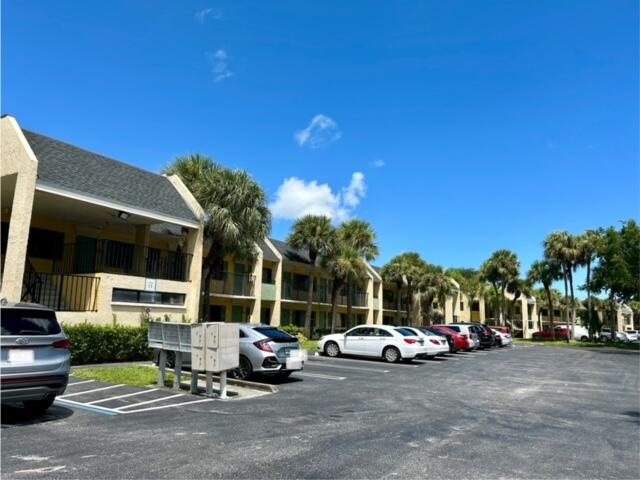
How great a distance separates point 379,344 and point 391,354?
617 millimetres

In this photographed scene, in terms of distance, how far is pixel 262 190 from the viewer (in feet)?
75.6

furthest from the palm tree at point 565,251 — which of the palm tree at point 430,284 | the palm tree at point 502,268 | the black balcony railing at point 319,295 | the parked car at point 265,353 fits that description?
the parked car at point 265,353

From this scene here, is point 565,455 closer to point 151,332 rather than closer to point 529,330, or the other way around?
point 151,332

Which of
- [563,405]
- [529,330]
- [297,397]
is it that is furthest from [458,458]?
[529,330]

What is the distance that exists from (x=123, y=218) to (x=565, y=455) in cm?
1702

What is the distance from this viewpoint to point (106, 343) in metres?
15.5

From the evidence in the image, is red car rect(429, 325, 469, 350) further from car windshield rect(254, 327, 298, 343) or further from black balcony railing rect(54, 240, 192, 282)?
car windshield rect(254, 327, 298, 343)

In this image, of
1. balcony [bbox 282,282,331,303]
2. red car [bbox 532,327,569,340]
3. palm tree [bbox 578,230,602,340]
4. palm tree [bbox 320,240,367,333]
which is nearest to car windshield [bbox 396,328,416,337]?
palm tree [bbox 320,240,367,333]

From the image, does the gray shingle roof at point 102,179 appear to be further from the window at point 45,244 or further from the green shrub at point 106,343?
the green shrub at point 106,343

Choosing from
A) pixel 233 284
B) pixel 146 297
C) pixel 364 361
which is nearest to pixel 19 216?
pixel 146 297

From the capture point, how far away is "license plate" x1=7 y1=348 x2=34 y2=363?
22.4ft

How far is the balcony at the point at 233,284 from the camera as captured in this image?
28531mm

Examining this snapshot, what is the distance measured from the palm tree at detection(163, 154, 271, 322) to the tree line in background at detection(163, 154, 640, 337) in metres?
0.04

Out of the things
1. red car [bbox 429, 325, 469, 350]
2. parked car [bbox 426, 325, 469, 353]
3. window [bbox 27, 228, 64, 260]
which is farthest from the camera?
red car [bbox 429, 325, 469, 350]
